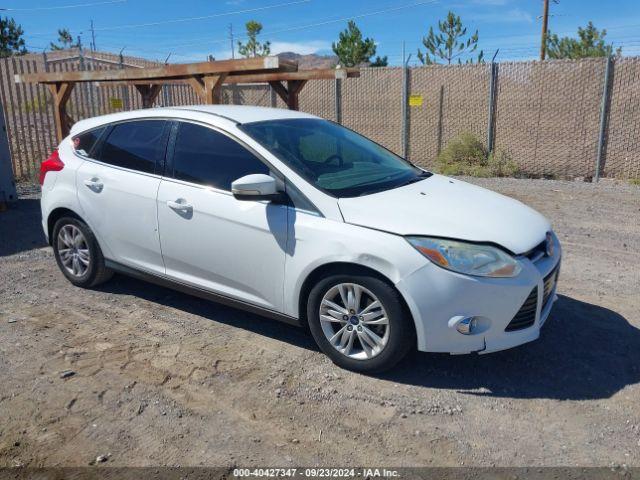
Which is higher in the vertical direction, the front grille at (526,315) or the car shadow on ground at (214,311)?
the front grille at (526,315)

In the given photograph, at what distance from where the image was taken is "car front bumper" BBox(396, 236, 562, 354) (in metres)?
3.31

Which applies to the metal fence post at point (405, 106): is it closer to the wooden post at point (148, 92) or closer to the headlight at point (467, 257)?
the wooden post at point (148, 92)

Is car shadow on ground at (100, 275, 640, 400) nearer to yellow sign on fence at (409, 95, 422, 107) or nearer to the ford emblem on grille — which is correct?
the ford emblem on grille

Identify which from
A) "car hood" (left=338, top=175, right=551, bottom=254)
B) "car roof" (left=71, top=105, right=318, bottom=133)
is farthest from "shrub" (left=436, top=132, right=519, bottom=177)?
"car hood" (left=338, top=175, right=551, bottom=254)

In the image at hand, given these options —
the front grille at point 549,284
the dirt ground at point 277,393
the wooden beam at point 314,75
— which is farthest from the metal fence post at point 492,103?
the front grille at point 549,284

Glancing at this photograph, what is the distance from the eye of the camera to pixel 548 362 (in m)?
3.87

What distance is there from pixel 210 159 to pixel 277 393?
1.82 meters

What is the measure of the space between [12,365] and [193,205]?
1.66m

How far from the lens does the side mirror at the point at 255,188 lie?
12.2 ft

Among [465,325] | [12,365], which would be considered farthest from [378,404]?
[12,365]

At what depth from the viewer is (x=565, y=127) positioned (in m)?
12.9

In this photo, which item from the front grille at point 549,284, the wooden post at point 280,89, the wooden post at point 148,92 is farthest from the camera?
the wooden post at point 148,92

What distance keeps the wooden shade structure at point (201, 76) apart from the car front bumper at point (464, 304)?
13.5 ft

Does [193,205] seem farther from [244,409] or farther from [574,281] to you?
[574,281]
